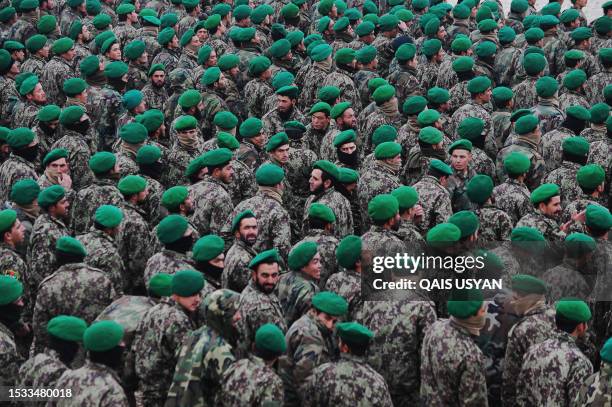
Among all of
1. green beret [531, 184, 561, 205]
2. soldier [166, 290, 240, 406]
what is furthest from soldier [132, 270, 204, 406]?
green beret [531, 184, 561, 205]

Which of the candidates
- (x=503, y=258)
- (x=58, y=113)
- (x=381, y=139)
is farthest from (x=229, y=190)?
(x=503, y=258)

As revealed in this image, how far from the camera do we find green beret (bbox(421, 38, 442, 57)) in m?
15.3

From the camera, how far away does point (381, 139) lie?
1172cm

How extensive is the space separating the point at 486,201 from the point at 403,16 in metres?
7.05

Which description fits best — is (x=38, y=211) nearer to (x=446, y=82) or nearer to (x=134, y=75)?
(x=134, y=75)

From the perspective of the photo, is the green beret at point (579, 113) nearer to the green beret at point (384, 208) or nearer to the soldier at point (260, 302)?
the green beret at point (384, 208)

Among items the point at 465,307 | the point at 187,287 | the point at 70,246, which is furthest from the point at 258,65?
the point at 465,307

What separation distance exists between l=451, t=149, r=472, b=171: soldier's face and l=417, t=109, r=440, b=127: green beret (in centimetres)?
89

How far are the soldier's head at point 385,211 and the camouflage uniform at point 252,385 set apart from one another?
7.68 ft

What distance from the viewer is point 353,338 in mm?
7254

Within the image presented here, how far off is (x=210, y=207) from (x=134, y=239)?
0.86 metres

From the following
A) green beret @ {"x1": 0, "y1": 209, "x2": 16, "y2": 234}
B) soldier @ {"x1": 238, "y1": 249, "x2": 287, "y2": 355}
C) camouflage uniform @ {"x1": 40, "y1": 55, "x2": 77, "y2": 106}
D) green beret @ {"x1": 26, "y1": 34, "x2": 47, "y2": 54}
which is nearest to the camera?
soldier @ {"x1": 238, "y1": 249, "x2": 287, "y2": 355}

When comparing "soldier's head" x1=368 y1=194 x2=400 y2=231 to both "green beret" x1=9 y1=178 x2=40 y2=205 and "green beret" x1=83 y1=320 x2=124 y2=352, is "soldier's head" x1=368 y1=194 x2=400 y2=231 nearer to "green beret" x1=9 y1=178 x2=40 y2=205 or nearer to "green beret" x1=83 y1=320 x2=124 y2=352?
"green beret" x1=83 y1=320 x2=124 y2=352

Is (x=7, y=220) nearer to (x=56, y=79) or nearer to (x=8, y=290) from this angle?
(x=8, y=290)
